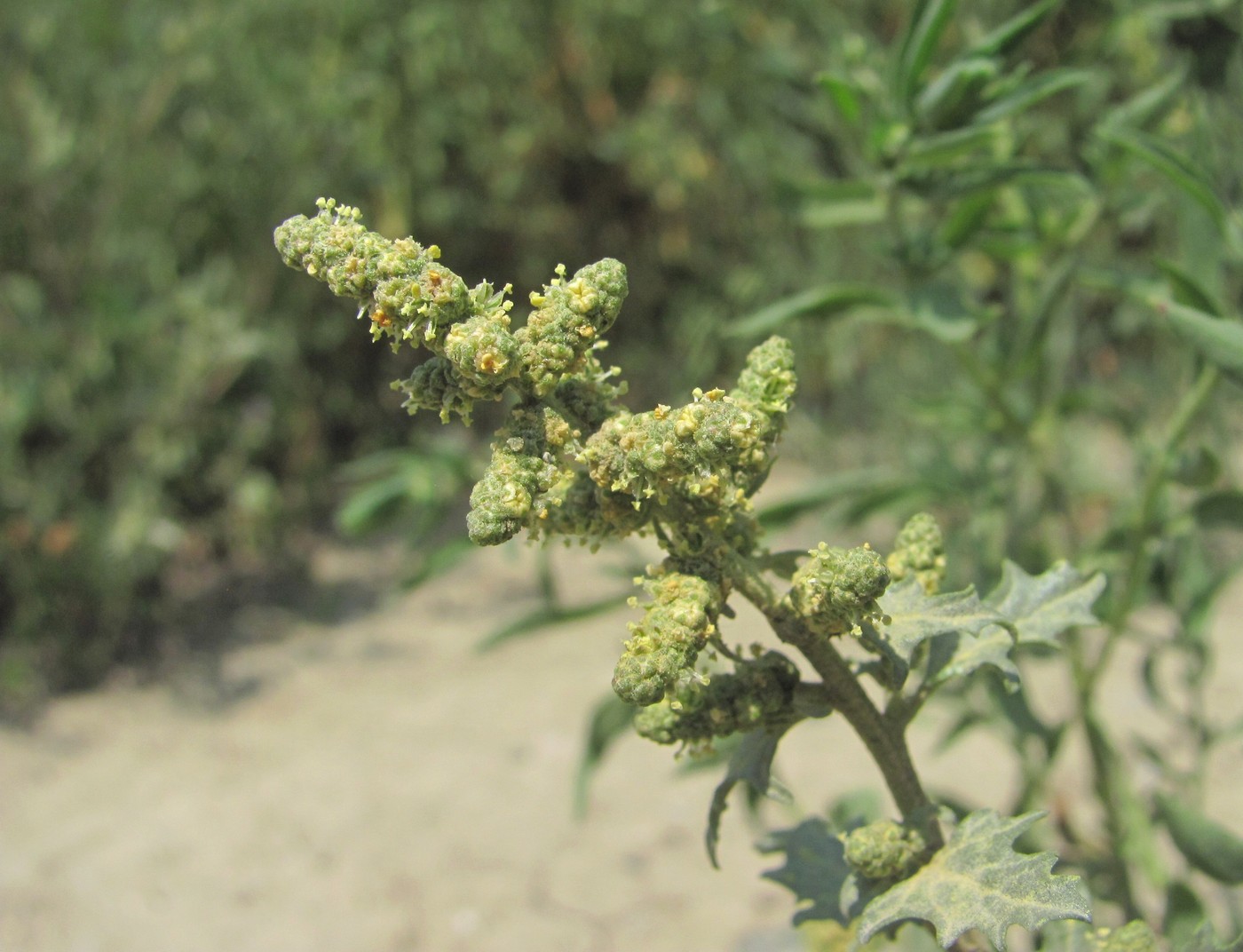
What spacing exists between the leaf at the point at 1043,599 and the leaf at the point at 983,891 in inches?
5.6

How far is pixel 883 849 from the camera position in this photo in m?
0.76

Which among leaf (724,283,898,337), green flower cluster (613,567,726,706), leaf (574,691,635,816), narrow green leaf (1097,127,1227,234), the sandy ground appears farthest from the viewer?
the sandy ground

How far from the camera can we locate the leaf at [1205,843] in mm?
1174

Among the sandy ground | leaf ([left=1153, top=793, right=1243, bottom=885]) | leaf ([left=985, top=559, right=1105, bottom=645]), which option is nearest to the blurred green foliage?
the sandy ground

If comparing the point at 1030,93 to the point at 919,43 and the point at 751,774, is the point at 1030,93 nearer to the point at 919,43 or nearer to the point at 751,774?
the point at 919,43

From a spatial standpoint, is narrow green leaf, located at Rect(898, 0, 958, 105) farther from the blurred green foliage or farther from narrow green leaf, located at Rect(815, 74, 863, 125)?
the blurred green foliage

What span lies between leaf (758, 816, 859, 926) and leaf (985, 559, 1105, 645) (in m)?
0.22

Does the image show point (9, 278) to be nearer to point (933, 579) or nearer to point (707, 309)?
point (707, 309)

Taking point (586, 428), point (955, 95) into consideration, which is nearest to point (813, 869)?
point (586, 428)

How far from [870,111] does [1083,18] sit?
111cm

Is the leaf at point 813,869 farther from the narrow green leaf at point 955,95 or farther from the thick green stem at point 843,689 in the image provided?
the narrow green leaf at point 955,95

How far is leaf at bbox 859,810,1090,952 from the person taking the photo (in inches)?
27.2

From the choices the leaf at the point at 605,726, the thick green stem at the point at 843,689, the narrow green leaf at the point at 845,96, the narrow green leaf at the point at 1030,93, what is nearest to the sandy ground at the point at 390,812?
the leaf at the point at 605,726

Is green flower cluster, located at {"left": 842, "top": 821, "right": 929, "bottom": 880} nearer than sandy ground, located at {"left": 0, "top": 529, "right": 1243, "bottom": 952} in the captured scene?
Yes
